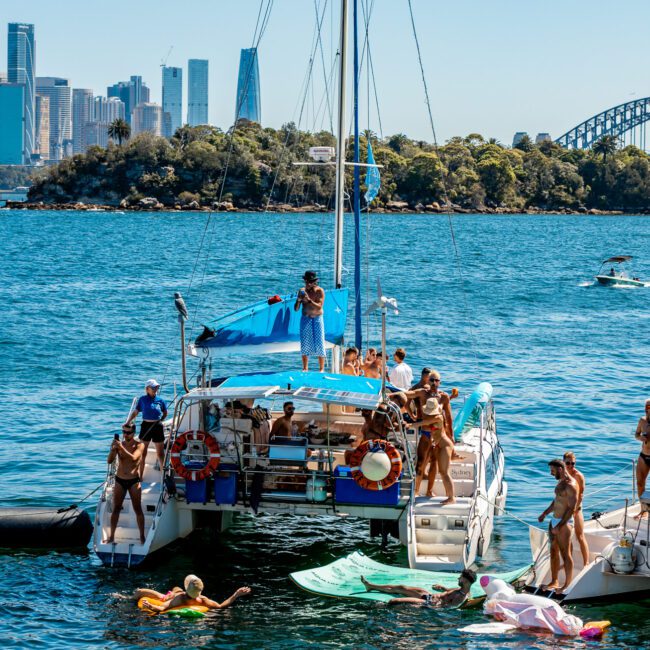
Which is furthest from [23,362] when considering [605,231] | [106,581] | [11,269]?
[605,231]

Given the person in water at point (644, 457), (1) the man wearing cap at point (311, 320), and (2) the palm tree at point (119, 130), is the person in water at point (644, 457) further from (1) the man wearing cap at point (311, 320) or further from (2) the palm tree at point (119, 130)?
(2) the palm tree at point (119, 130)

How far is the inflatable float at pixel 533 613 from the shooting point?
46.9ft

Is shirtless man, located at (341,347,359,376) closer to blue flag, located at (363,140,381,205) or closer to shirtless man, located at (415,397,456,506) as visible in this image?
shirtless man, located at (415,397,456,506)

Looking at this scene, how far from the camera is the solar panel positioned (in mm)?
16094

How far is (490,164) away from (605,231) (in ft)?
172

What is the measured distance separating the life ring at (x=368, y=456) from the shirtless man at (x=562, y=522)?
206 cm

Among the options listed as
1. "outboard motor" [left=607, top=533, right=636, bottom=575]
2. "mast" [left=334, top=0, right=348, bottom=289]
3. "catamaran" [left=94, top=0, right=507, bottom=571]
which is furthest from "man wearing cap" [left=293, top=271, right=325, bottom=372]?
"outboard motor" [left=607, top=533, right=636, bottom=575]

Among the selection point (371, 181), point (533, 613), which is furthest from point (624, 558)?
point (371, 181)

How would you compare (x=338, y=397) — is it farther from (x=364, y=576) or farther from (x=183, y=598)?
(x=183, y=598)

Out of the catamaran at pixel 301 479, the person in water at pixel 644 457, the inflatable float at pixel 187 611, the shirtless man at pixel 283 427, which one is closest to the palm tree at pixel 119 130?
the shirtless man at pixel 283 427

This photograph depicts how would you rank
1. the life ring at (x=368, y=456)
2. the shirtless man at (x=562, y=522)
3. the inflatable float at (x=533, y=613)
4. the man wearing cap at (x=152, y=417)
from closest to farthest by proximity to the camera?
the inflatable float at (x=533, y=613) → the shirtless man at (x=562, y=522) → the life ring at (x=368, y=456) → the man wearing cap at (x=152, y=417)

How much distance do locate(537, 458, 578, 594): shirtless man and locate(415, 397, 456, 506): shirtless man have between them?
172cm

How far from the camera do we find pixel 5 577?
16.5 metres

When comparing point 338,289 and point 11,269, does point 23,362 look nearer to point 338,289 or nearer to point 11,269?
point 338,289
